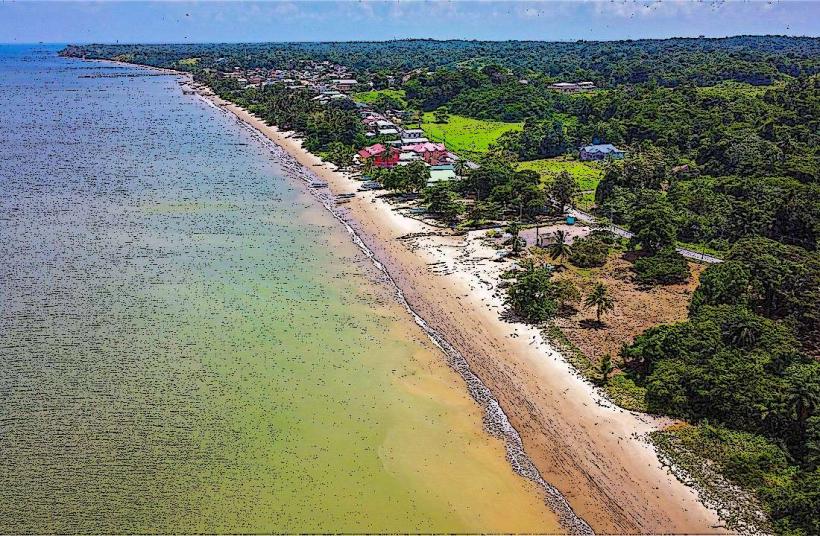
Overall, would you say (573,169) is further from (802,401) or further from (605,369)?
(802,401)

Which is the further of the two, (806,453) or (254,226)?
(254,226)

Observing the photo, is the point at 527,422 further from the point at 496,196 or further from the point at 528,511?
the point at 496,196

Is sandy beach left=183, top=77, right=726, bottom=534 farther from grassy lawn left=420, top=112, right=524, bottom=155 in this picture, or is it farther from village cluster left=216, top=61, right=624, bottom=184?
grassy lawn left=420, top=112, right=524, bottom=155

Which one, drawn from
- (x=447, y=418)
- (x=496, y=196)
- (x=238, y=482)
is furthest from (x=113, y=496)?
(x=496, y=196)

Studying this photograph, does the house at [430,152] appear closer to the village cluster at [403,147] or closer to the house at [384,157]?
the village cluster at [403,147]


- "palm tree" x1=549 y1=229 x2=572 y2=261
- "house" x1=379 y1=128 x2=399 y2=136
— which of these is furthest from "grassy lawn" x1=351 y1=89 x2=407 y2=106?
"palm tree" x1=549 y1=229 x2=572 y2=261

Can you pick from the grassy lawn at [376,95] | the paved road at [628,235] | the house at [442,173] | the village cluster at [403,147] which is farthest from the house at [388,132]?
the paved road at [628,235]
